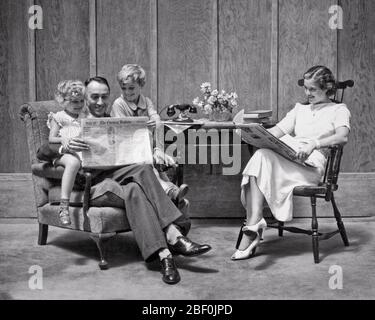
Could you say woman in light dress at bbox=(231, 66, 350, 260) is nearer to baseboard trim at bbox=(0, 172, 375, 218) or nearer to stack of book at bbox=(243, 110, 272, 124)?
stack of book at bbox=(243, 110, 272, 124)

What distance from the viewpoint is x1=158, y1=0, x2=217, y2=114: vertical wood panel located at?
518cm

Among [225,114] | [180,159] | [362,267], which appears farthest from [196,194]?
[362,267]

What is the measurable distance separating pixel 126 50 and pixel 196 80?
0.67 metres

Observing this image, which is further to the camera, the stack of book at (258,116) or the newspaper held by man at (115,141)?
the stack of book at (258,116)

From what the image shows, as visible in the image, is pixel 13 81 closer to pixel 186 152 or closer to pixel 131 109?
pixel 131 109

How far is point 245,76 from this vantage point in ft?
17.1

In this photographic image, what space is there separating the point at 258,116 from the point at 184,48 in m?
0.96

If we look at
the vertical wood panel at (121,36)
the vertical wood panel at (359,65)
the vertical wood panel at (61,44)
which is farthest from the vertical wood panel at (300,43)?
the vertical wood panel at (61,44)

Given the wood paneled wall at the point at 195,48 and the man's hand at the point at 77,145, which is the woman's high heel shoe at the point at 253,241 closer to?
the man's hand at the point at 77,145

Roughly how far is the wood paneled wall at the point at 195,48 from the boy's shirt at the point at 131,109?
741 mm

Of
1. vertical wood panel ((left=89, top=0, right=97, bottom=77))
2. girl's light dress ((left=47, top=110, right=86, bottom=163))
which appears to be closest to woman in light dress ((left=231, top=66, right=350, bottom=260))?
girl's light dress ((left=47, top=110, right=86, bottom=163))

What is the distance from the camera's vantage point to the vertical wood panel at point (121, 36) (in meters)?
5.17

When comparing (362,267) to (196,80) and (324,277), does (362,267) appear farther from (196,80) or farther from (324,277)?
(196,80)

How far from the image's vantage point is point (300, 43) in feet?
16.9
